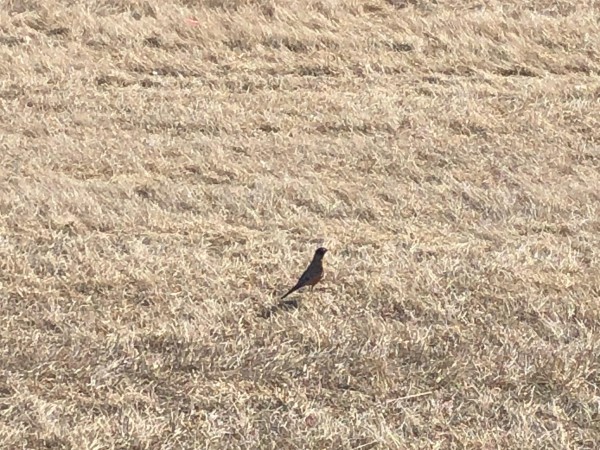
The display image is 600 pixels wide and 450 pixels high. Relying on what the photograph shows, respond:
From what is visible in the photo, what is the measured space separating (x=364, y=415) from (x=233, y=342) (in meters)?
0.71

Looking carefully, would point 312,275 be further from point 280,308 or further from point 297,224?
point 297,224

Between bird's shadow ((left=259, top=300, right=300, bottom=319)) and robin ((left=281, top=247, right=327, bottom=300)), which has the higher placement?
robin ((left=281, top=247, right=327, bottom=300))

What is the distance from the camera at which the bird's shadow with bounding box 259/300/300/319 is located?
4.65 metres

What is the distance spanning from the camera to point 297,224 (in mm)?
5559

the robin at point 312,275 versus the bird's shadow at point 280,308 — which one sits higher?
the robin at point 312,275

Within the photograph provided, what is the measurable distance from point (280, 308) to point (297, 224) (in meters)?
0.95

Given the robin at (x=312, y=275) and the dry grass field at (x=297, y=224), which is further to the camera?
the robin at (x=312, y=275)

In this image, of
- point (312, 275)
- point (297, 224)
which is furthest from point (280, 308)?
point (297, 224)

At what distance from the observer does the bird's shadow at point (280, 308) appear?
4.65 metres

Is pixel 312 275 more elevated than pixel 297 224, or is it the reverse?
pixel 312 275

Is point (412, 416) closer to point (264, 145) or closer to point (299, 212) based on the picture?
point (299, 212)

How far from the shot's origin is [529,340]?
4.45m

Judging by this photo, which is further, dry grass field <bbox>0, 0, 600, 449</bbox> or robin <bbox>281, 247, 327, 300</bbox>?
robin <bbox>281, 247, 327, 300</bbox>

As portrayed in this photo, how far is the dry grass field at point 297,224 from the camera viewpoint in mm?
4039
